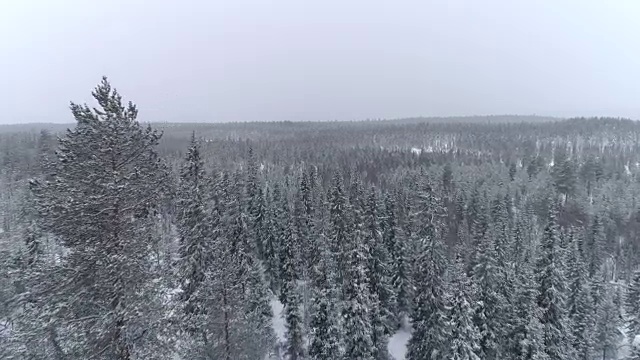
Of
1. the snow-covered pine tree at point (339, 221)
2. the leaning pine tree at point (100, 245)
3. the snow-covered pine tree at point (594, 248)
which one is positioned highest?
the leaning pine tree at point (100, 245)

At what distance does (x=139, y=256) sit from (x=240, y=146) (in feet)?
467

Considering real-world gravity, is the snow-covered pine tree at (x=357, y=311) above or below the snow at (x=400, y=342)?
above

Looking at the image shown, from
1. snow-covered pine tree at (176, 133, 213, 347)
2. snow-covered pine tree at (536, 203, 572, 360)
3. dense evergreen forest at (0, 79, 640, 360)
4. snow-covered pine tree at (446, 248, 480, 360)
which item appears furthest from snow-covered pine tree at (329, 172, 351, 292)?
snow-covered pine tree at (536, 203, 572, 360)

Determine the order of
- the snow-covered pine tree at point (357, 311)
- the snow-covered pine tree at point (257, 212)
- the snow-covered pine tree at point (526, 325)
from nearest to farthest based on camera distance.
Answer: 1. the snow-covered pine tree at point (526, 325)
2. the snow-covered pine tree at point (357, 311)
3. the snow-covered pine tree at point (257, 212)

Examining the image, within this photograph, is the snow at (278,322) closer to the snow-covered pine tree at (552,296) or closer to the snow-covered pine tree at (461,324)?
the snow-covered pine tree at (461,324)

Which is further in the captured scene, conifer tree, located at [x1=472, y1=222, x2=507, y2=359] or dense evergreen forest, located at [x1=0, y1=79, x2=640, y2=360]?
conifer tree, located at [x1=472, y1=222, x2=507, y2=359]

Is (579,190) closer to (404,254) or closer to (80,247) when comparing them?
(404,254)

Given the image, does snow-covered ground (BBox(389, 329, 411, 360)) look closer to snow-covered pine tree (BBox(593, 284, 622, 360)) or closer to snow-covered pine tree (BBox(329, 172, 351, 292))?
snow-covered pine tree (BBox(329, 172, 351, 292))

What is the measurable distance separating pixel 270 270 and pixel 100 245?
4049 cm

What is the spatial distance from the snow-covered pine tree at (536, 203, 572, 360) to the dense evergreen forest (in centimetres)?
10

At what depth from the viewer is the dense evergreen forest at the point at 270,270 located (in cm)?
973

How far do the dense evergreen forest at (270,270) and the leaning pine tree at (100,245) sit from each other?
5 cm

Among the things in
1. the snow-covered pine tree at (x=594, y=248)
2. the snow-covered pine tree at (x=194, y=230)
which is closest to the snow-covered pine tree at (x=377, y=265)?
the snow-covered pine tree at (x=194, y=230)

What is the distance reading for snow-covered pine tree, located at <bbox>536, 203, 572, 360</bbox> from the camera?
2573 centimetres
